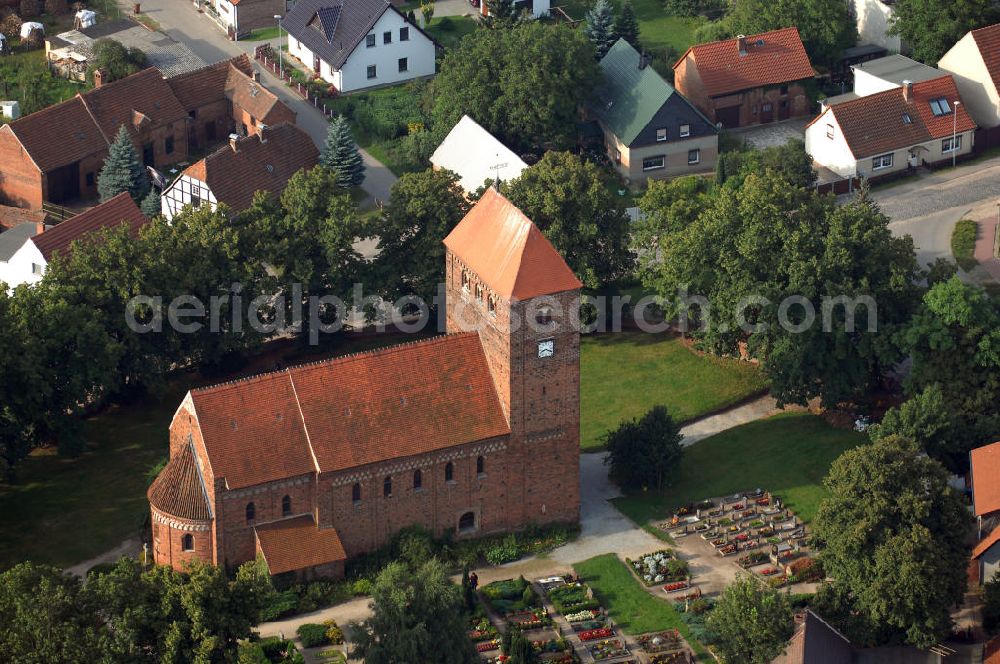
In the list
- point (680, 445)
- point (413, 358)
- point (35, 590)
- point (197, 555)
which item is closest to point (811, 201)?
point (680, 445)

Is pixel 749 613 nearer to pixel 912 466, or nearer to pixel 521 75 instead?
pixel 912 466

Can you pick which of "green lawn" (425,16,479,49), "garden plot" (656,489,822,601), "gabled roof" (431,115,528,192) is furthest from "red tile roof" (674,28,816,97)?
"garden plot" (656,489,822,601)

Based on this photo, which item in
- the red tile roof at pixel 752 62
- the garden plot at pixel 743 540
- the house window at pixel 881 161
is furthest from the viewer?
the red tile roof at pixel 752 62

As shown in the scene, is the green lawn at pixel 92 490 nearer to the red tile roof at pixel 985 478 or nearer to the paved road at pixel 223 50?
the paved road at pixel 223 50

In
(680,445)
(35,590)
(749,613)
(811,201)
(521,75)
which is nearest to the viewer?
(35,590)

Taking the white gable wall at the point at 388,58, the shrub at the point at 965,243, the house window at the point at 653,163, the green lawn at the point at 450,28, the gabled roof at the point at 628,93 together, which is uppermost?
the green lawn at the point at 450,28

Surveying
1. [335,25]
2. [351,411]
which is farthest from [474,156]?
[351,411]

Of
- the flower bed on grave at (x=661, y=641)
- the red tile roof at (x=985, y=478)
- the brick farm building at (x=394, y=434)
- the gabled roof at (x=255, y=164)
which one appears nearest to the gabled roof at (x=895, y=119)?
the gabled roof at (x=255, y=164)
